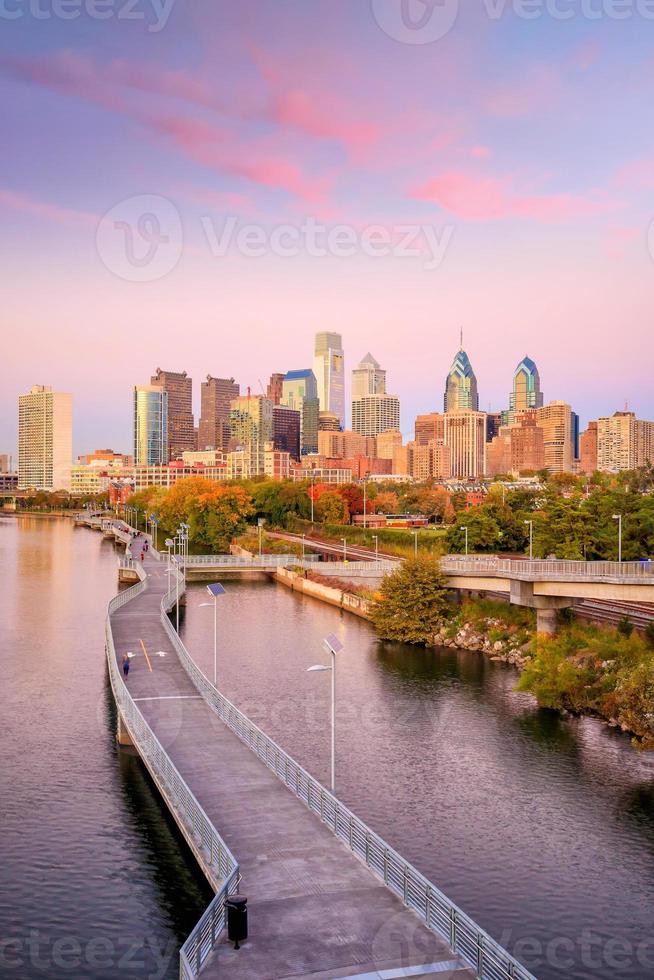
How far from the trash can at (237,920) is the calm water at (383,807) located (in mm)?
3344

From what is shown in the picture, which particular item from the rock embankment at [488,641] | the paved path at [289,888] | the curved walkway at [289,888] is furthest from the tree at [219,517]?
the paved path at [289,888]

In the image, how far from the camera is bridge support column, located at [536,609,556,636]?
167 feet

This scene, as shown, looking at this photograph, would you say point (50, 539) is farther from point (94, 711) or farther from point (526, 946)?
point (526, 946)

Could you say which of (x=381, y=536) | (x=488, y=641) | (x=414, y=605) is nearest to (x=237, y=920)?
(x=488, y=641)

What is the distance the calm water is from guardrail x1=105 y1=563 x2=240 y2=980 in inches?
49.3

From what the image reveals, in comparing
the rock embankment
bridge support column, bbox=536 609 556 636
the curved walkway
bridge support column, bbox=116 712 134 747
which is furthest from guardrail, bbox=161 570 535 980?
bridge support column, bbox=536 609 556 636

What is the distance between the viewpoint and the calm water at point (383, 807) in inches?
827

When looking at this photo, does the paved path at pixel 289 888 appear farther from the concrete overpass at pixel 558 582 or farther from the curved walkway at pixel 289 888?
the concrete overpass at pixel 558 582

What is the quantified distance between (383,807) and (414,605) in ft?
95.9

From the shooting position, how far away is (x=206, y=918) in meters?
17.4

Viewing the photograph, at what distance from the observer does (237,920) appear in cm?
1719

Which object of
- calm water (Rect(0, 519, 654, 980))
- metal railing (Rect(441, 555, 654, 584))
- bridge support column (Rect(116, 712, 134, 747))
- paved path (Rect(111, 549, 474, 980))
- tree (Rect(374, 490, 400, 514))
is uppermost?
tree (Rect(374, 490, 400, 514))

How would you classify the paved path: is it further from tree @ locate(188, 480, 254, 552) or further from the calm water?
tree @ locate(188, 480, 254, 552)

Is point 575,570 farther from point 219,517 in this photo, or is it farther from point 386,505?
point 386,505
